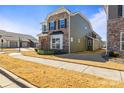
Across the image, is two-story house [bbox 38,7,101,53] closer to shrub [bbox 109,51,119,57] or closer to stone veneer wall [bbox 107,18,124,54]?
stone veneer wall [bbox 107,18,124,54]

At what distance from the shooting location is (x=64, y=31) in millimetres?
18188

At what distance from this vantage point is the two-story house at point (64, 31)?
18000mm

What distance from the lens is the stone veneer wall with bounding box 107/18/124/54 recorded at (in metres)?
11.8

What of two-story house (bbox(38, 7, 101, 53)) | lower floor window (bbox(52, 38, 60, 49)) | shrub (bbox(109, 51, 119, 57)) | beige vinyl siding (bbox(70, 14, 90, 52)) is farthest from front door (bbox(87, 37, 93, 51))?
shrub (bbox(109, 51, 119, 57))

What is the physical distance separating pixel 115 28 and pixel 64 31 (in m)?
7.60

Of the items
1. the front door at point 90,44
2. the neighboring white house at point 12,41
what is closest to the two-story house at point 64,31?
the front door at point 90,44

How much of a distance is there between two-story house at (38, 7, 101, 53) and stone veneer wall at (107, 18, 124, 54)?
6.30 meters

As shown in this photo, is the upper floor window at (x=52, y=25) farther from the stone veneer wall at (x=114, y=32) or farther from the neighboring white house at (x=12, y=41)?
the neighboring white house at (x=12, y=41)

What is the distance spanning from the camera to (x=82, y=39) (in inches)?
872

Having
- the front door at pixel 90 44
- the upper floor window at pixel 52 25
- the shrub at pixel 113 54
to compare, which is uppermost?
the upper floor window at pixel 52 25

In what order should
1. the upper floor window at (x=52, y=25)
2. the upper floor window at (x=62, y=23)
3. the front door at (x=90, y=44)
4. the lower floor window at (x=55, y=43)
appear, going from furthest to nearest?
the front door at (x=90, y=44), the upper floor window at (x=52, y=25), the lower floor window at (x=55, y=43), the upper floor window at (x=62, y=23)

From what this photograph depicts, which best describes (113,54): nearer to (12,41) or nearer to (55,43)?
(55,43)
